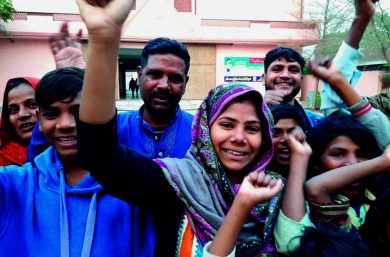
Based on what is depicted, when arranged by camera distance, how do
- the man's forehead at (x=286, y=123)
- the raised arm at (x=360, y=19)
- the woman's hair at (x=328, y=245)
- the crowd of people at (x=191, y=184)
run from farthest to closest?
the man's forehead at (x=286, y=123) → the raised arm at (x=360, y=19) → the woman's hair at (x=328, y=245) → the crowd of people at (x=191, y=184)

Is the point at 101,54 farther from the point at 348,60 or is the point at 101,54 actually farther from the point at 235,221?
the point at 348,60

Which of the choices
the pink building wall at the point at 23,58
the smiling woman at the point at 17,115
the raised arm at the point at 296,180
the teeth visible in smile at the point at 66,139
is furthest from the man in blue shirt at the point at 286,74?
the pink building wall at the point at 23,58

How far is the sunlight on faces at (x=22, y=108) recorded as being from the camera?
7.47 feet

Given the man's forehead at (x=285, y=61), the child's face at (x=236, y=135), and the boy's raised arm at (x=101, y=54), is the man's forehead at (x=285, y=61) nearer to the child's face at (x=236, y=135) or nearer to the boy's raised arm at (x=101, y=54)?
the child's face at (x=236, y=135)

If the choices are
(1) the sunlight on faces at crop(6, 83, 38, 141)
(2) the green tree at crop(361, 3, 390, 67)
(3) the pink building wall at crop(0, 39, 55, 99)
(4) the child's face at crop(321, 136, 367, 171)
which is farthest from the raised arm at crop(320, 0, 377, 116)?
(3) the pink building wall at crop(0, 39, 55, 99)

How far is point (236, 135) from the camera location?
1464 mm

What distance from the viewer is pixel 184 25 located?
17250mm

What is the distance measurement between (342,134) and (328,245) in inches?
27.4

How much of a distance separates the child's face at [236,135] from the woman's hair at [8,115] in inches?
57.2

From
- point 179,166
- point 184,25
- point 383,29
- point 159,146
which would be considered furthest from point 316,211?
point 184,25

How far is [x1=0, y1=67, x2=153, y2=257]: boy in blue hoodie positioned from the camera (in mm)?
1376

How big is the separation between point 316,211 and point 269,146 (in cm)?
35

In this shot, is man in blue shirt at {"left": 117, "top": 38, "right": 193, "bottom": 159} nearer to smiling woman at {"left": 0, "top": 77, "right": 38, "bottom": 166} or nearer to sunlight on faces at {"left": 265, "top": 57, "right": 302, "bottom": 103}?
smiling woman at {"left": 0, "top": 77, "right": 38, "bottom": 166}

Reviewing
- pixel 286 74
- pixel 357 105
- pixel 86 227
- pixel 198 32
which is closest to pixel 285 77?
pixel 286 74
